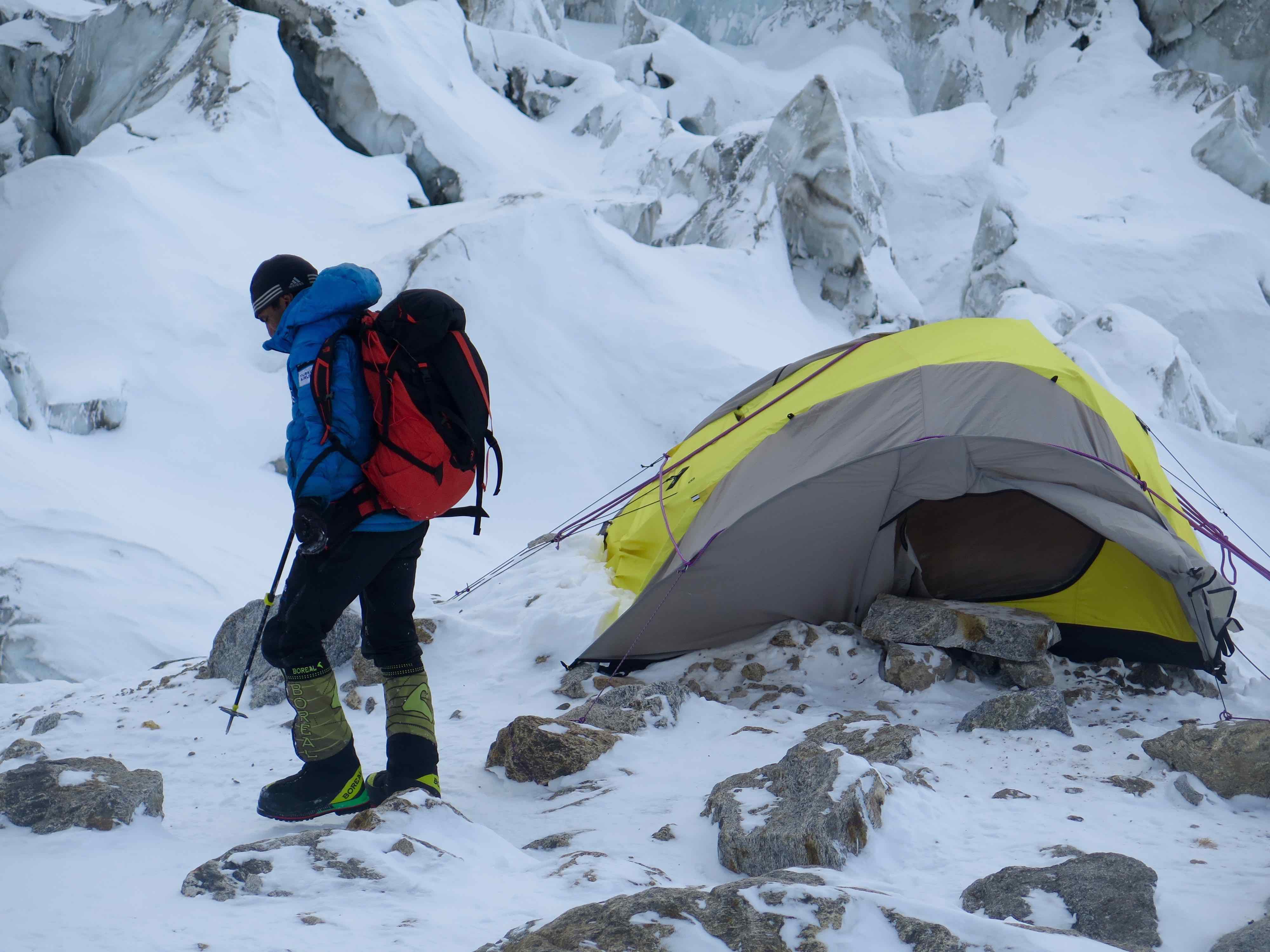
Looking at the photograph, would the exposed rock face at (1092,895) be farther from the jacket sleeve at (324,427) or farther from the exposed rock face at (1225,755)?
the jacket sleeve at (324,427)

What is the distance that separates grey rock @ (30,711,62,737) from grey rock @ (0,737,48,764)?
30cm

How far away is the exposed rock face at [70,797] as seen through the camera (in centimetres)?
245

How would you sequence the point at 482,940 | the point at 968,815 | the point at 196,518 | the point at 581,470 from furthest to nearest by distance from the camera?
the point at 581,470, the point at 196,518, the point at 968,815, the point at 482,940

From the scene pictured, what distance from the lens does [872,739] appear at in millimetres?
3631

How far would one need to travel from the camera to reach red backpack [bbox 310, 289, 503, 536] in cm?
269

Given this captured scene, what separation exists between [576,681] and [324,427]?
2.21 m

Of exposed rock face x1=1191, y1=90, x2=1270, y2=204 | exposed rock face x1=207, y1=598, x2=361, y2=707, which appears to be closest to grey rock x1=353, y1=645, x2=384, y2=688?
exposed rock face x1=207, y1=598, x2=361, y2=707

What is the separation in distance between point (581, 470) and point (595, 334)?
1727 millimetres

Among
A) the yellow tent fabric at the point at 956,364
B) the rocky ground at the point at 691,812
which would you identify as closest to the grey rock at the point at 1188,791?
the rocky ground at the point at 691,812

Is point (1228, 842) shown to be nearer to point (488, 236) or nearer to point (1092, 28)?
point (488, 236)

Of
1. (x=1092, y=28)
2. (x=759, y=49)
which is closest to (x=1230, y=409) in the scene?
(x=1092, y=28)

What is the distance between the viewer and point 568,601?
5.16m

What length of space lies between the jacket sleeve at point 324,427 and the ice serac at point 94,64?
40.2 feet

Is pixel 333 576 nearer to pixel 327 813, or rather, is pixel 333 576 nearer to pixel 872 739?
pixel 327 813
